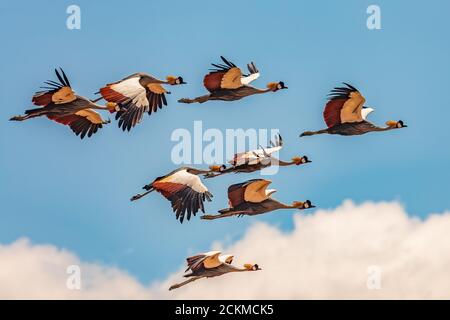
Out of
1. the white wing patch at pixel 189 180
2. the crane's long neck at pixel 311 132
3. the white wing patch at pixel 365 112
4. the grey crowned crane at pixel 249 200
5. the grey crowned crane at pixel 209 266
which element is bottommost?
the grey crowned crane at pixel 209 266

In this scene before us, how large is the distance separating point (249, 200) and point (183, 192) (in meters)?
2.74

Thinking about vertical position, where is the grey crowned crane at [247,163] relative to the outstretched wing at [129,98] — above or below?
below

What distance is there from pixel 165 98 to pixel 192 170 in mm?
4258

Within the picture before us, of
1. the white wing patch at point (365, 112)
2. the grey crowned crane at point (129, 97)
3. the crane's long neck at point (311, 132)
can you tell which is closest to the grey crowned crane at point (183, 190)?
the grey crowned crane at point (129, 97)

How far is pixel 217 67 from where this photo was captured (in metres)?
65.9

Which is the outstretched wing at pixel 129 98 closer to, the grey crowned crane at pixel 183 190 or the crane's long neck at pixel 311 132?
the grey crowned crane at pixel 183 190

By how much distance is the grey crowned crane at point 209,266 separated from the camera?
64.2m

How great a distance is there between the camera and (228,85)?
220 ft

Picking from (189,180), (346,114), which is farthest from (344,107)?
(189,180)

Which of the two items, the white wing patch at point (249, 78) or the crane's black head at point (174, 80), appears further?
the white wing patch at point (249, 78)

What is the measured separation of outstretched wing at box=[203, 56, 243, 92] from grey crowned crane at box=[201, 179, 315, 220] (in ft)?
14.9

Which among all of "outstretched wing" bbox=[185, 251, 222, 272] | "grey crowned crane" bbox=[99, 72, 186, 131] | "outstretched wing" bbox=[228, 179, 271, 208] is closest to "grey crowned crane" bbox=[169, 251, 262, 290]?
"outstretched wing" bbox=[185, 251, 222, 272]
